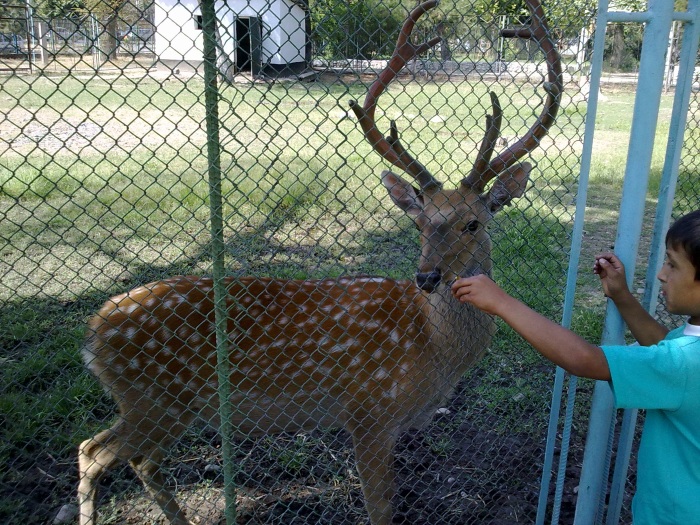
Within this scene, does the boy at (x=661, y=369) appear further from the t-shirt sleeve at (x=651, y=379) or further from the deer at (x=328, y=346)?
Answer: the deer at (x=328, y=346)

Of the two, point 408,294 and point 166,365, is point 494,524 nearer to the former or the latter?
point 408,294

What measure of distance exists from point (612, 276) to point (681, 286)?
341 millimetres

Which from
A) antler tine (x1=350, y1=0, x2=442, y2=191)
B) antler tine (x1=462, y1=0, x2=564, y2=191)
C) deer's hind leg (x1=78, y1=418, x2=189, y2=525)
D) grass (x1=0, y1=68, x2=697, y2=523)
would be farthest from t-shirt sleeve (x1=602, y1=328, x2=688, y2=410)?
deer's hind leg (x1=78, y1=418, x2=189, y2=525)

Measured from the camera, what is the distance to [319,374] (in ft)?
10.3

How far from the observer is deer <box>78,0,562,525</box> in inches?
115

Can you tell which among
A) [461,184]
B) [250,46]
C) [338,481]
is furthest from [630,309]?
[338,481]

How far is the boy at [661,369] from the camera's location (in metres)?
1.70

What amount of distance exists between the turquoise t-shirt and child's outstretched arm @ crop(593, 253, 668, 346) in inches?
5.2

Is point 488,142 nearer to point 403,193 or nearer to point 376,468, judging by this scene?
point 403,193

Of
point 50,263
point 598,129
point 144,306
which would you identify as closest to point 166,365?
point 144,306

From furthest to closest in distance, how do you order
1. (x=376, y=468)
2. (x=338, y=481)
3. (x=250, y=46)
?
1. (x=338, y=481)
2. (x=376, y=468)
3. (x=250, y=46)

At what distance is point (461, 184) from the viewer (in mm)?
3223

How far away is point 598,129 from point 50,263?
9864 millimetres

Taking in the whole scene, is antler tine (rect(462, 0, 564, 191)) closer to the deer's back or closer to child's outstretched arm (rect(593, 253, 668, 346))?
the deer's back
